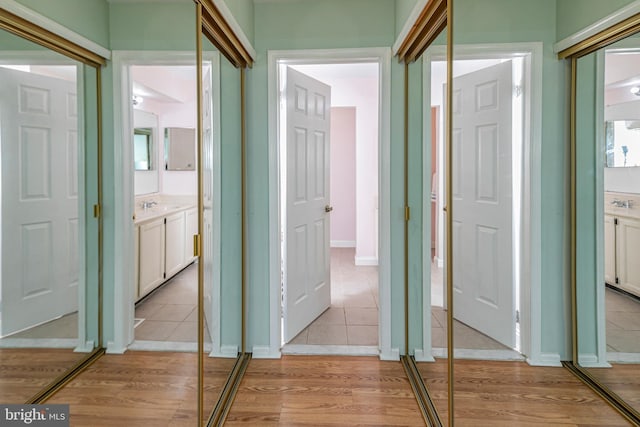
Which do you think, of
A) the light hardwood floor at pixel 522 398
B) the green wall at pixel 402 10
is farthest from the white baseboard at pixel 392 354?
the green wall at pixel 402 10

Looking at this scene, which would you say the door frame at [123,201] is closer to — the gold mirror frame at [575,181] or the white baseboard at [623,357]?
the gold mirror frame at [575,181]

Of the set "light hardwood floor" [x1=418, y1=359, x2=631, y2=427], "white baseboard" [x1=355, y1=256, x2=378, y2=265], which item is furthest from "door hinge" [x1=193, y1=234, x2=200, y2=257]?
"white baseboard" [x1=355, y1=256, x2=378, y2=265]

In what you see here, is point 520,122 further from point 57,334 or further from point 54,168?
point 57,334

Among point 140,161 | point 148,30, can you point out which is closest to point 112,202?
point 140,161

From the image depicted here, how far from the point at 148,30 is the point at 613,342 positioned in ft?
5.20

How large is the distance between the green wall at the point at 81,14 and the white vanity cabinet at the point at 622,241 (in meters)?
1.25

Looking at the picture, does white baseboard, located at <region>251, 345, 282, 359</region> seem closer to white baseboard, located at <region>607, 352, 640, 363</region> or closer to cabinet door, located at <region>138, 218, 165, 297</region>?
cabinet door, located at <region>138, 218, 165, 297</region>

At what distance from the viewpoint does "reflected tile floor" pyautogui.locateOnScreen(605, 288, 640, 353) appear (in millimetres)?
840

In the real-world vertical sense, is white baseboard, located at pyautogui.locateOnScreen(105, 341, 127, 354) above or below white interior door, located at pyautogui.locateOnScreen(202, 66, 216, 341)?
below

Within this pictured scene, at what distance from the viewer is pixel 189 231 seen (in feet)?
5.11

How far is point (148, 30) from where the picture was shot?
4.04 feet

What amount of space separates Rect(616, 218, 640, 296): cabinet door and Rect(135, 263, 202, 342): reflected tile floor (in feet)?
4.33

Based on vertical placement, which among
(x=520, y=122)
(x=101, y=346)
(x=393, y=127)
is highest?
(x=393, y=127)

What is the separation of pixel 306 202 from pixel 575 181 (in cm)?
231
